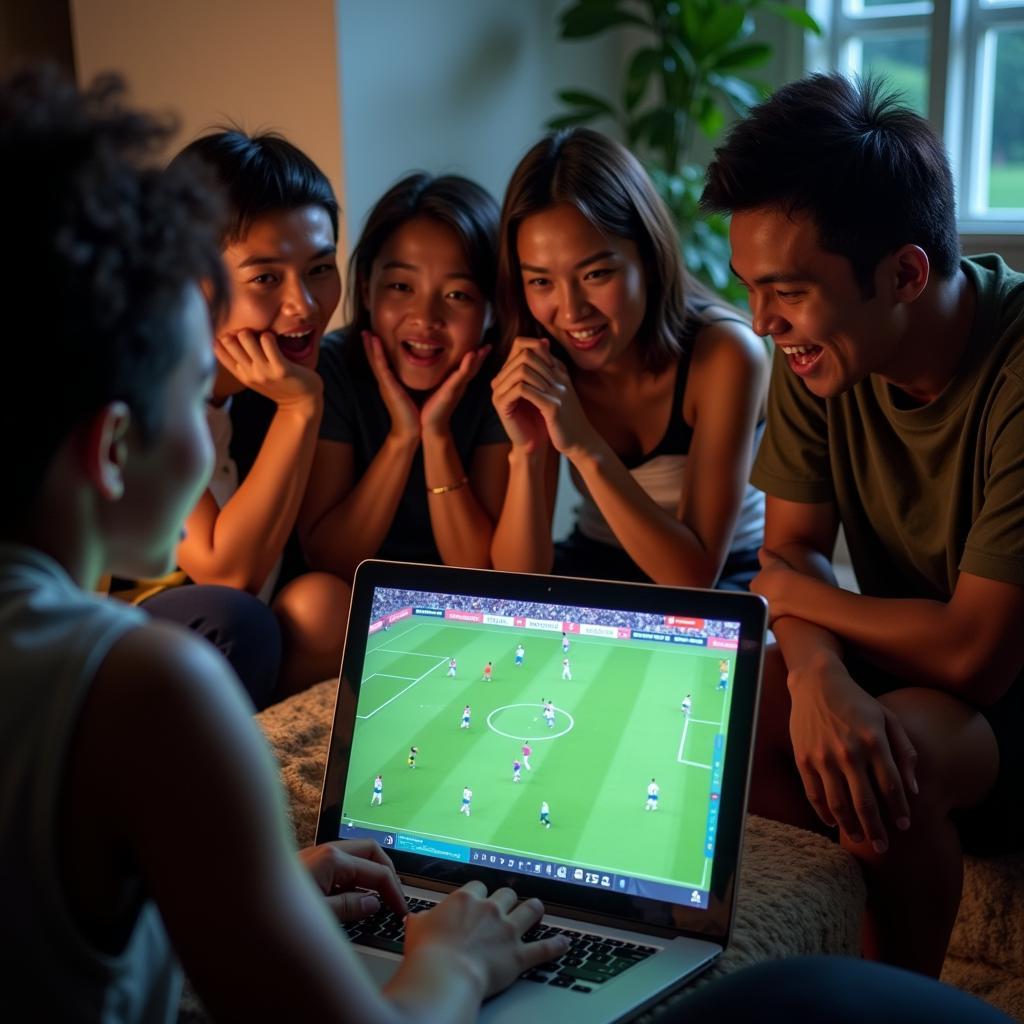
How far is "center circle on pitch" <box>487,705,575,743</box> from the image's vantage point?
104 cm

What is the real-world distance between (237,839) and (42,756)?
99 mm

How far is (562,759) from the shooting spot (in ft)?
3.36

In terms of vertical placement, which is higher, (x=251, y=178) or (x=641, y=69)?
(x=641, y=69)

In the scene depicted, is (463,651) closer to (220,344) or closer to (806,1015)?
(806,1015)

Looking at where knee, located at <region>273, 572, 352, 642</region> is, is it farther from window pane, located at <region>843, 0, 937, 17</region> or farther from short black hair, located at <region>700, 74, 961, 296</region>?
window pane, located at <region>843, 0, 937, 17</region>

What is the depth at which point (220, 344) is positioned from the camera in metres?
1.79

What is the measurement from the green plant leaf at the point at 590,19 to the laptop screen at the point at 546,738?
97.3 inches

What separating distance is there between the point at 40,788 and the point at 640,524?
127 centimetres

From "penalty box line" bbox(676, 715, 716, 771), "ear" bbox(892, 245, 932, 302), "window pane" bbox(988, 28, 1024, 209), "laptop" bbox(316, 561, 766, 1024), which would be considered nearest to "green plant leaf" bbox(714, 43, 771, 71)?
"window pane" bbox(988, 28, 1024, 209)

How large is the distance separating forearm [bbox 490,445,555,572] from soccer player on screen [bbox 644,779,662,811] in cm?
88

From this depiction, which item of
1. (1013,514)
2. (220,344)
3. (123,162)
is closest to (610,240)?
(220,344)

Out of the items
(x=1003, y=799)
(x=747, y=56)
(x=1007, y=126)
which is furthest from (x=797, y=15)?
(x=1003, y=799)

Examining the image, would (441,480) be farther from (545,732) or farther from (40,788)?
(40,788)

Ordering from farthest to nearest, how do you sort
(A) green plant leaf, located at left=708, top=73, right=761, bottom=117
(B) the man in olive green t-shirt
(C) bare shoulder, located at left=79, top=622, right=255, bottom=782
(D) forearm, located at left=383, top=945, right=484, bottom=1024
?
(A) green plant leaf, located at left=708, top=73, right=761, bottom=117 < (B) the man in olive green t-shirt < (D) forearm, located at left=383, top=945, right=484, bottom=1024 < (C) bare shoulder, located at left=79, top=622, right=255, bottom=782
